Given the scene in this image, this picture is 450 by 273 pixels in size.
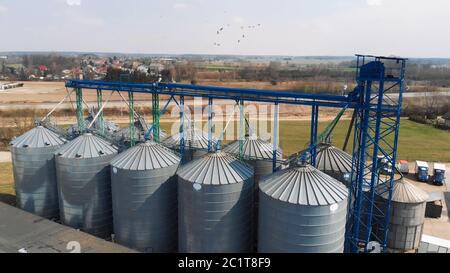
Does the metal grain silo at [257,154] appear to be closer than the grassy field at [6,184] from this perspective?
Yes

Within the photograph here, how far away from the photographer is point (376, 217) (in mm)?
22438

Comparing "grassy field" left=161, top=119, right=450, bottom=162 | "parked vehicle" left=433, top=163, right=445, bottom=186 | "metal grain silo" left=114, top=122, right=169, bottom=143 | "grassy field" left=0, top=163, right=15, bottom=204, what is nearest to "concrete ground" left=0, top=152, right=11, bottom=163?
"grassy field" left=0, top=163, right=15, bottom=204

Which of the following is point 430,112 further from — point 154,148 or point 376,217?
point 154,148

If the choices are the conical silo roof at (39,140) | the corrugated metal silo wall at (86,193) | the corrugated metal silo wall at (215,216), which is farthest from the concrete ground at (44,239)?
the conical silo roof at (39,140)

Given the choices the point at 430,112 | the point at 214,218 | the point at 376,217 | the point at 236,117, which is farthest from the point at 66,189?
the point at 430,112

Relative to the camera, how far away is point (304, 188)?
1722 cm

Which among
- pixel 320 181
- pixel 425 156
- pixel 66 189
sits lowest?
pixel 425 156

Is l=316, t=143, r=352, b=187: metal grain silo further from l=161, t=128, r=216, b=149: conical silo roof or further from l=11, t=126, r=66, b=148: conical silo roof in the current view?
l=11, t=126, r=66, b=148: conical silo roof

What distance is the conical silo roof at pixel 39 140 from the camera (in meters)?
25.2

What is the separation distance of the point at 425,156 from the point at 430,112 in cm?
3672

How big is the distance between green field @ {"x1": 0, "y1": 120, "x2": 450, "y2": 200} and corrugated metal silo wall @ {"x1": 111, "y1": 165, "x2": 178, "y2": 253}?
1777 cm

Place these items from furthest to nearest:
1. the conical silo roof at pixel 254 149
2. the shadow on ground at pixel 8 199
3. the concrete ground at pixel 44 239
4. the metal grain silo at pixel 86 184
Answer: the shadow on ground at pixel 8 199, the conical silo roof at pixel 254 149, the metal grain silo at pixel 86 184, the concrete ground at pixel 44 239

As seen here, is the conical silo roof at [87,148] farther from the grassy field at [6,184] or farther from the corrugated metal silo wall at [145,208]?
the grassy field at [6,184]

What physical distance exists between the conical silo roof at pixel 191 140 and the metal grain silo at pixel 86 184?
4.53m
